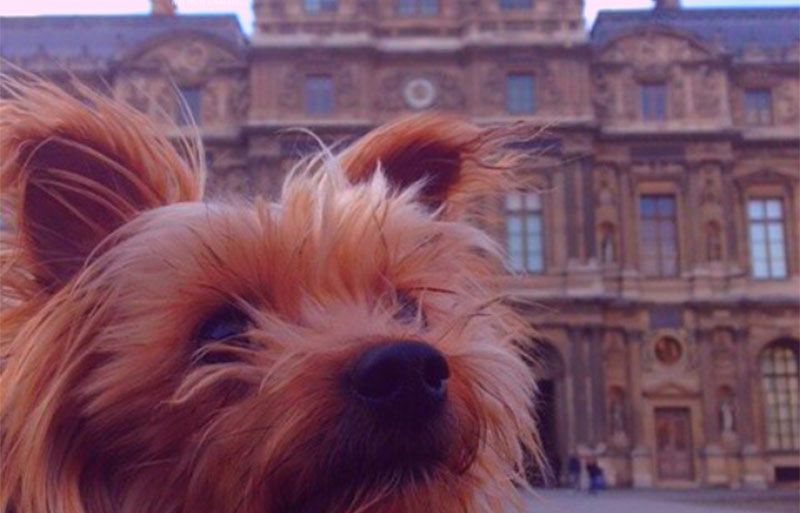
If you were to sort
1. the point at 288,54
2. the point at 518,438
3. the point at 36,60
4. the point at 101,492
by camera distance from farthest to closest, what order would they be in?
the point at 288,54 → the point at 36,60 → the point at 518,438 → the point at 101,492

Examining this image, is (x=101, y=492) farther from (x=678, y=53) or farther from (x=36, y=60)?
(x=678, y=53)

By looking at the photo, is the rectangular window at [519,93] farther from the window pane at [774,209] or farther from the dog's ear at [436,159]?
the dog's ear at [436,159]

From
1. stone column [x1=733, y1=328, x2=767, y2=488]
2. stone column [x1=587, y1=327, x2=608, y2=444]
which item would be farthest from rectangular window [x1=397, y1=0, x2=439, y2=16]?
stone column [x1=733, y1=328, x2=767, y2=488]

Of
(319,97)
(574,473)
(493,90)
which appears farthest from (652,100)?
(574,473)

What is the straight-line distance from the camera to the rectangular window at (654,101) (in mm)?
27891

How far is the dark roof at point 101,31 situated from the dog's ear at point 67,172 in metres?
26.7

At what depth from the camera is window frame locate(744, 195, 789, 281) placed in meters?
27.9

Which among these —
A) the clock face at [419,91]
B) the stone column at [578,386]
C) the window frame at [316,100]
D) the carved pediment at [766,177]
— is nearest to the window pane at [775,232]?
the carved pediment at [766,177]

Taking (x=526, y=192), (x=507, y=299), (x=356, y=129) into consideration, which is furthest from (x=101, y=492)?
(x=356, y=129)

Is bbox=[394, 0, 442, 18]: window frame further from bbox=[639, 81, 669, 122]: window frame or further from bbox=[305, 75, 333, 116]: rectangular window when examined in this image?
bbox=[639, 81, 669, 122]: window frame

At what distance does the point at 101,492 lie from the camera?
1.47 meters

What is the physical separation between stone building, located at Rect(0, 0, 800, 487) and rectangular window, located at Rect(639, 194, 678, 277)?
0.16 ft

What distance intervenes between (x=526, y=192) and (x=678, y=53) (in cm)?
2702

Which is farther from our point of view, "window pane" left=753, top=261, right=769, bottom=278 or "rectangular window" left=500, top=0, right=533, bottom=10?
"window pane" left=753, top=261, right=769, bottom=278
